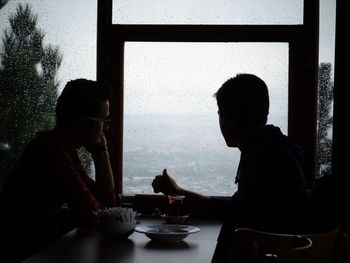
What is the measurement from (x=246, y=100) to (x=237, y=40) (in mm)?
1277

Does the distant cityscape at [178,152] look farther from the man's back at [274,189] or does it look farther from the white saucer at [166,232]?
the man's back at [274,189]

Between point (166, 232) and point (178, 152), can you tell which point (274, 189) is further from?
point (178, 152)

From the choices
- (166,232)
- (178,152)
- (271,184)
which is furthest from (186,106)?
(271,184)

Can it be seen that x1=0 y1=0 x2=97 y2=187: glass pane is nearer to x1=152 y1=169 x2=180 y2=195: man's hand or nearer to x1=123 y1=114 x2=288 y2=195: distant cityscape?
x1=123 y1=114 x2=288 y2=195: distant cityscape

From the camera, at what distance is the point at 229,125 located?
211cm

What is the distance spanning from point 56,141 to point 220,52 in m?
1.31

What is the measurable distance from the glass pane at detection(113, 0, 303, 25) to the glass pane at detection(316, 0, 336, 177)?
0.16m

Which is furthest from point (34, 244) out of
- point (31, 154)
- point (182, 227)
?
point (182, 227)

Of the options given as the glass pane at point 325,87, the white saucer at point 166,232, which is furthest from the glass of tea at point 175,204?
the glass pane at point 325,87

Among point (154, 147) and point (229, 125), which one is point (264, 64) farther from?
point (229, 125)

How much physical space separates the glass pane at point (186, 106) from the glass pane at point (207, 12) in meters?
0.14

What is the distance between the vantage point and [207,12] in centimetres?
325

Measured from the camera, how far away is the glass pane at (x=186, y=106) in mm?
3244

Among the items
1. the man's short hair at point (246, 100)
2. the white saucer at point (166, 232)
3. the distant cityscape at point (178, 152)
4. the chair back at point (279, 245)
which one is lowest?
the white saucer at point (166, 232)
